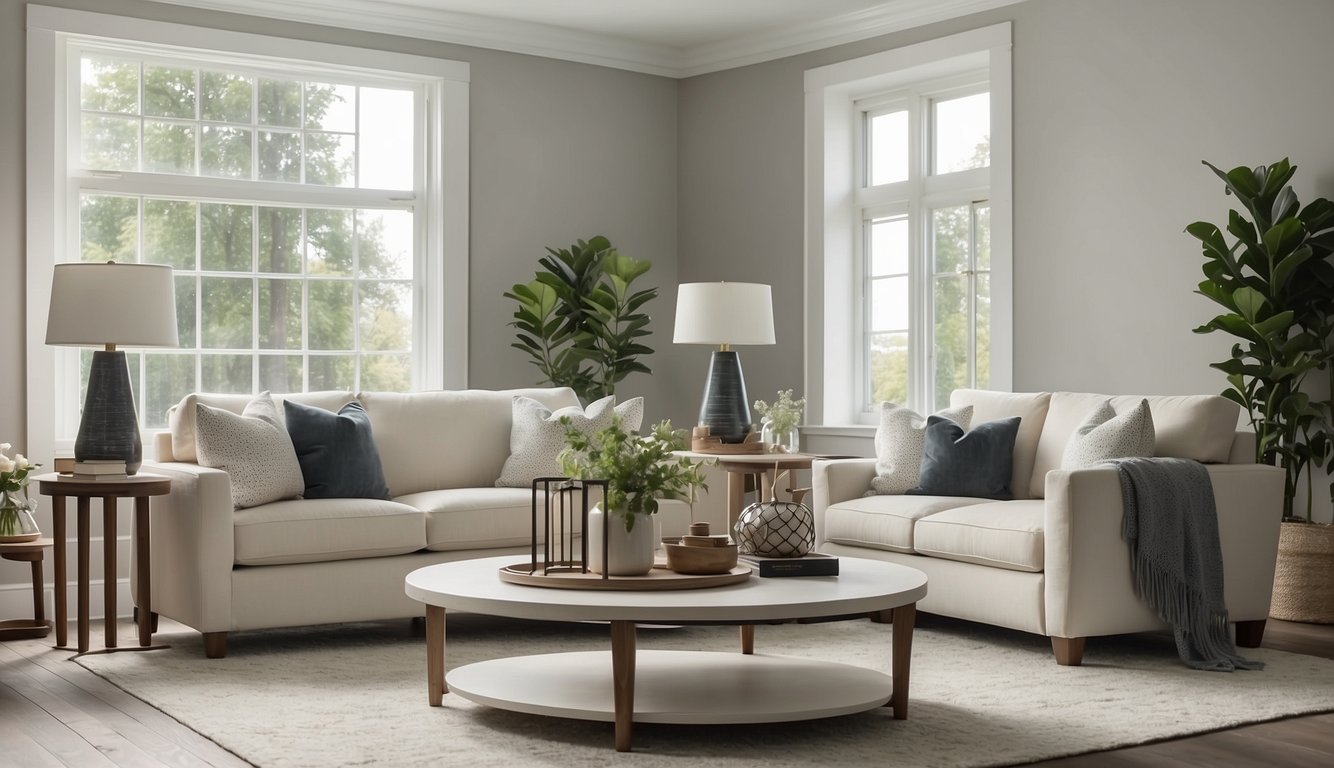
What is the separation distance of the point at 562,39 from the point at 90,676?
13.4ft

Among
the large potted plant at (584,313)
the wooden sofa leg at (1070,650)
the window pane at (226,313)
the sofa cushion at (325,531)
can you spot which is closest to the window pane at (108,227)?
the window pane at (226,313)

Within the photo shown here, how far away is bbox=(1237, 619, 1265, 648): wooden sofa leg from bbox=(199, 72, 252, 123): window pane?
458 centimetres

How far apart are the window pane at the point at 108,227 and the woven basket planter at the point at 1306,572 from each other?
472cm

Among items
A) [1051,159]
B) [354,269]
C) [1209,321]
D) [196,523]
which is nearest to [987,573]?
[1209,321]

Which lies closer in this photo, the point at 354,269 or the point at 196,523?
the point at 196,523

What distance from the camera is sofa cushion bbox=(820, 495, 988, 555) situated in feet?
15.8

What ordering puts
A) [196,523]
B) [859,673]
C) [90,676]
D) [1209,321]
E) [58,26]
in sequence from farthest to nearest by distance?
[58,26] → [1209,321] → [196,523] → [90,676] → [859,673]

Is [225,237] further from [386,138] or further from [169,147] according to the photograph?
[386,138]

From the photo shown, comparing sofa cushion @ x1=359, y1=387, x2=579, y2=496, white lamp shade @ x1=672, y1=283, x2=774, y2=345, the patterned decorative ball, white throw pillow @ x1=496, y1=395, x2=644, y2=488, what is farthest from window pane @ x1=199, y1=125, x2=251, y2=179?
the patterned decorative ball

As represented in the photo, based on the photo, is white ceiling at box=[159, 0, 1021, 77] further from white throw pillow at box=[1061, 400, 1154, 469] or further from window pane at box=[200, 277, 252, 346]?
white throw pillow at box=[1061, 400, 1154, 469]

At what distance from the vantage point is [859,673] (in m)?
3.63

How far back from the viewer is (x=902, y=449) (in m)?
5.20

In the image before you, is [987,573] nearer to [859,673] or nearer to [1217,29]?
[859,673]

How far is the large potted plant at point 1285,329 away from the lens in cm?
484
